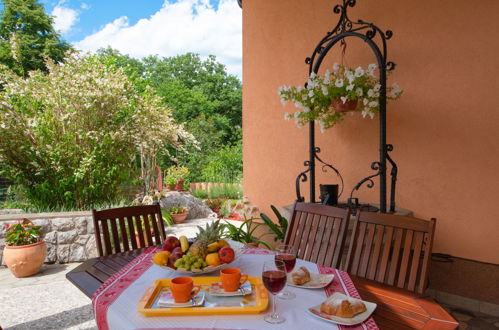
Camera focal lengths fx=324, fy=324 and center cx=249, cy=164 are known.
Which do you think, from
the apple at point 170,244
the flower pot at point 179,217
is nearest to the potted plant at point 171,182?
the flower pot at point 179,217

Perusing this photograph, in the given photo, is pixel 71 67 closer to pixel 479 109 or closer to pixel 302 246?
pixel 302 246

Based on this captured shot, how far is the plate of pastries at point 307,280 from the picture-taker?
3.99 ft

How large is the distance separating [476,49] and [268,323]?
8.31 feet

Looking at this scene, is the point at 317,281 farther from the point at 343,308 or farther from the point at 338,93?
the point at 338,93

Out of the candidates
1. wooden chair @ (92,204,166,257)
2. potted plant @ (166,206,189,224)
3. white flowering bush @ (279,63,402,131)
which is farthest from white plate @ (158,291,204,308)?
potted plant @ (166,206,189,224)

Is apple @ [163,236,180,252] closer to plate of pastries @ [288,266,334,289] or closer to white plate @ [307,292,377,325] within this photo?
plate of pastries @ [288,266,334,289]

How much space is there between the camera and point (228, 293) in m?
1.10

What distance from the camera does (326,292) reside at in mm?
1178

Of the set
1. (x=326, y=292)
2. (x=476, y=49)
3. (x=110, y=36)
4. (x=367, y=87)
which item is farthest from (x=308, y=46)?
(x=110, y=36)

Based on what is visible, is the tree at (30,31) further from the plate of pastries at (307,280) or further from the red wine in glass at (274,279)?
the red wine in glass at (274,279)

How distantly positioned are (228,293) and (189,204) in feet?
19.2

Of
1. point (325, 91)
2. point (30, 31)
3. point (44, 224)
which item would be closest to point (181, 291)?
point (325, 91)

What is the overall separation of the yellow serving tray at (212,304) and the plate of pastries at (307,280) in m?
0.14

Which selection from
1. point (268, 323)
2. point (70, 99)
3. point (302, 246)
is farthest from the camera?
point (70, 99)
